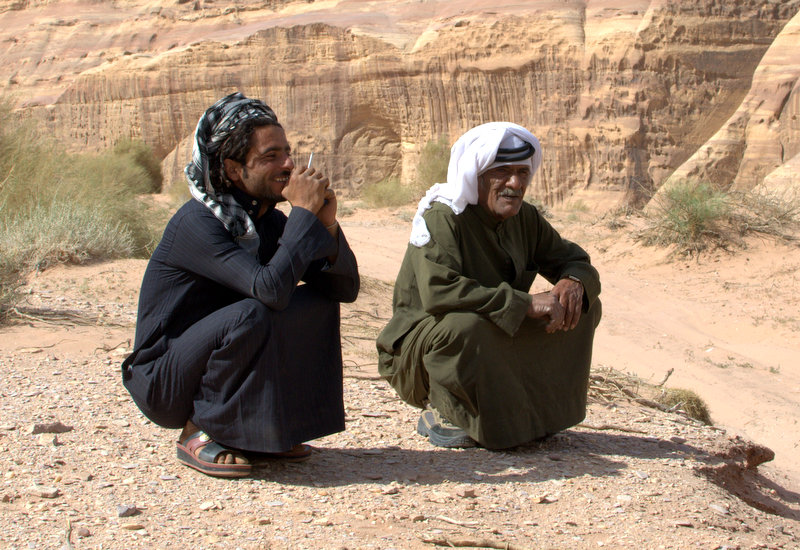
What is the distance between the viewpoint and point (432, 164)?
1812 cm

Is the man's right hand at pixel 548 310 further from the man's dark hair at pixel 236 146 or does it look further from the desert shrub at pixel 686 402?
the desert shrub at pixel 686 402

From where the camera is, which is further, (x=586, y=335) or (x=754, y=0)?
(x=754, y=0)

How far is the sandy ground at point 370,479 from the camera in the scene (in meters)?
2.40

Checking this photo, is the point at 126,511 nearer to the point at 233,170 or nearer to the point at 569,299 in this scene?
the point at 233,170

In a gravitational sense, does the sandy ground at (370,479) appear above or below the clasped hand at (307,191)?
below

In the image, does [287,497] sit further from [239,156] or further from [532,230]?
[532,230]

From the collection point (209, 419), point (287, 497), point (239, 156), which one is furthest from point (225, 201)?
point (287, 497)

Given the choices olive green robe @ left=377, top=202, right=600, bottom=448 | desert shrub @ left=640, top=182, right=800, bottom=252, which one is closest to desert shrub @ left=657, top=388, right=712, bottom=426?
olive green robe @ left=377, top=202, right=600, bottom=448

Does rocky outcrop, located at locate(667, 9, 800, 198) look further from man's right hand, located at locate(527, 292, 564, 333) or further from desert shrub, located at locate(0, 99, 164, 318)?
man's right hand, located at locate(527, 292, 564, 333)

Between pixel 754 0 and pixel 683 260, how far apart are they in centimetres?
1019

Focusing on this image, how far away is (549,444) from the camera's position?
11.0 feet

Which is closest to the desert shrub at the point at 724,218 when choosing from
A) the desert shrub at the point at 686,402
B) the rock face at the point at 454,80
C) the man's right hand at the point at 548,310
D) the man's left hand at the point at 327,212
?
the rock face at the point at 454,80

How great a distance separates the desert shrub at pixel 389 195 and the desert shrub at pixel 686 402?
12867mm

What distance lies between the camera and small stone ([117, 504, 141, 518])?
2.41m
